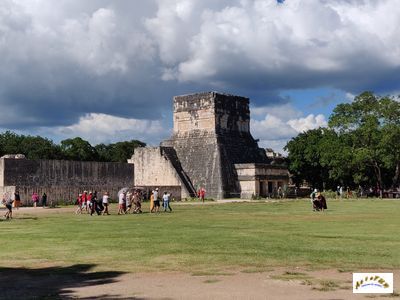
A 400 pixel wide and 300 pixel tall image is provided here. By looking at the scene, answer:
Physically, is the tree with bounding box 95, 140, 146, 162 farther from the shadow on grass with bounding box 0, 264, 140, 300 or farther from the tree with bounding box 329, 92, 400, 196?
the shadow on grass with bounding box 0, 264, 140, 300

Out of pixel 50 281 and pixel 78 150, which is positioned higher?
pixel 78 150

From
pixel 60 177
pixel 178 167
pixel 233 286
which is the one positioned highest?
pixel 178 167

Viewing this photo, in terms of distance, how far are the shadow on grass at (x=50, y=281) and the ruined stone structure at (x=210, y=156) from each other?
139ft

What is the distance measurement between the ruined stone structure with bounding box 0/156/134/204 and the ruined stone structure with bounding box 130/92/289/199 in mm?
6452

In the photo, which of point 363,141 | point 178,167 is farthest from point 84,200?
point 363,141

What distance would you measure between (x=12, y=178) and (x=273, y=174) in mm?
24867

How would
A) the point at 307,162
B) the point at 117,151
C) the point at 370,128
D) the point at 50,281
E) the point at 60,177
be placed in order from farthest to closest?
the point at 117,151, the point at 307,162, the point at 370,128, the point at 60,177, the point at 50,281

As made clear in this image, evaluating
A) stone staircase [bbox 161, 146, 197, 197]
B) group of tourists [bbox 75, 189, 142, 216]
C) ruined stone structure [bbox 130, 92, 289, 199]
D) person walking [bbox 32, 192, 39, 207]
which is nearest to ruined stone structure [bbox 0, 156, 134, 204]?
person walking [bbox 32, 192, 39, 207]

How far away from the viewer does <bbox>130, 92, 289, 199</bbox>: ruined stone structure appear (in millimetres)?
53938

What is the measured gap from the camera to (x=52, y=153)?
80000mm

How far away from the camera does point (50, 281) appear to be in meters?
9.62

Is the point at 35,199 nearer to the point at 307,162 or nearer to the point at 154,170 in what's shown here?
the point at 154,170

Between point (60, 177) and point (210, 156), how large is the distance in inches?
630

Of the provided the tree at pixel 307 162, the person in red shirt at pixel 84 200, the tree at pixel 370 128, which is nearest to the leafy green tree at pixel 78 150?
the tree at pixel 307 162
